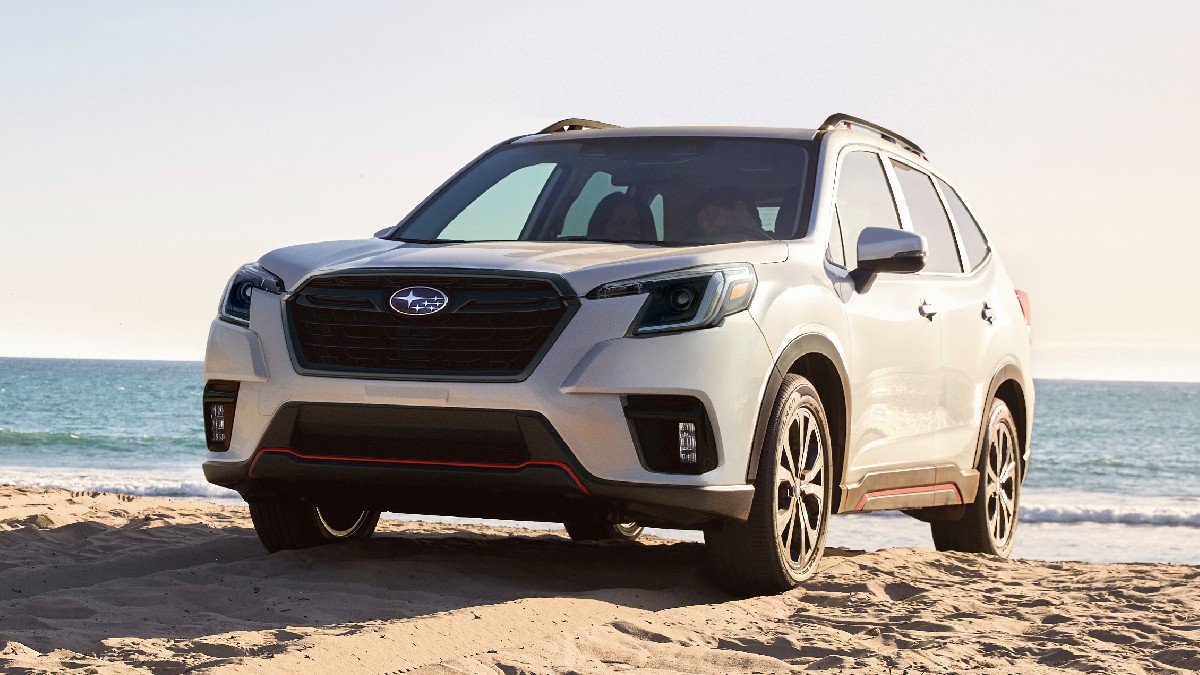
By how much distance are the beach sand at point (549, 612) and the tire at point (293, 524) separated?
10 cm

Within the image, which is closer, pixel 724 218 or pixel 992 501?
pixel 724 218

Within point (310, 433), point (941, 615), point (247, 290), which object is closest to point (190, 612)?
point (310, 433)

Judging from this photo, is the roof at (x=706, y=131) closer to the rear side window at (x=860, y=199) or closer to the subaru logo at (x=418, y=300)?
the rear side window at (x=860, y=199)

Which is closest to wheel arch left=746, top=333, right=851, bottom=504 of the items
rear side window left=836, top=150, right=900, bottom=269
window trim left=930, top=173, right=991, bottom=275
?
rear side window left=836, top=150, right=900, bottom=269

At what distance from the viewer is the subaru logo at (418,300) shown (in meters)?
5.32

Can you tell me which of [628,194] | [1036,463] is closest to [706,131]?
[628,194]

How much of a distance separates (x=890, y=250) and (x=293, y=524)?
2789 millimetres

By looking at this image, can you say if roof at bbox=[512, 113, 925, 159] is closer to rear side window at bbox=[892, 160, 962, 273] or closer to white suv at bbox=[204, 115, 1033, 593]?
white suv at bbox=[204, 115, 1033, 593]

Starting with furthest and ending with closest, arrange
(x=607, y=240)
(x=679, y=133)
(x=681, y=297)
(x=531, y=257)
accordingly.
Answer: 1. (x=679, y=133)
2. (x=607, y=240)
3. (x=531, y=257)
4. (x=681, y=297)

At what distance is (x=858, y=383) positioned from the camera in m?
6.20

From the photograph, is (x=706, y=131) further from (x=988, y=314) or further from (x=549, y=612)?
(x=549, y=612)

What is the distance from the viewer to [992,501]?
8.06m

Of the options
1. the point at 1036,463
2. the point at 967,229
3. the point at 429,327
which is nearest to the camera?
the point at 429,327

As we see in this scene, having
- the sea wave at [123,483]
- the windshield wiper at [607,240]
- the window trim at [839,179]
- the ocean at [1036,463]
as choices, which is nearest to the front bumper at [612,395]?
the windshield wiper at [607,240]
